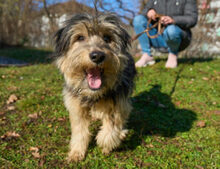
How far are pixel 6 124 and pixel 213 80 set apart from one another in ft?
17.0

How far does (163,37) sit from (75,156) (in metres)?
4.88

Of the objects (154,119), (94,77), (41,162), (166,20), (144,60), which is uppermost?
(166,20)

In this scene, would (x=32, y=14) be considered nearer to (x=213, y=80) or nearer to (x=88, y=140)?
(x=213, y=80)

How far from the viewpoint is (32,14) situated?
17719 millimetres

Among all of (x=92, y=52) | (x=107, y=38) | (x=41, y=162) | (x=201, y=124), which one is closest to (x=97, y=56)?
(x=92, y=52)

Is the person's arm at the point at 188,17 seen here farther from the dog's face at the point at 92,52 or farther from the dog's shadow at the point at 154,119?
the dog's face at the point at 92,52

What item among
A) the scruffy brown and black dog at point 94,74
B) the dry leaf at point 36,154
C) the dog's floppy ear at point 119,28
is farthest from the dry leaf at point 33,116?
the dog's floppy ear at point 119,28

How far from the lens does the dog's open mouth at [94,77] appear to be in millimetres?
2545

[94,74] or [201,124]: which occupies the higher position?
[94,74]

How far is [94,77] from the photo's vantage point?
8.46 ft

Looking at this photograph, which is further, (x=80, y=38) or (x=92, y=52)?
(x=80, y=38)

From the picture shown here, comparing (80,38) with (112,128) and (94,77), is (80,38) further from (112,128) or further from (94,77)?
(112,128)

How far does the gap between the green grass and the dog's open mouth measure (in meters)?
1.01

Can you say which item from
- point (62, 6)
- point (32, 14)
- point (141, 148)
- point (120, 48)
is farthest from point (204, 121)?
point (32, 14)
